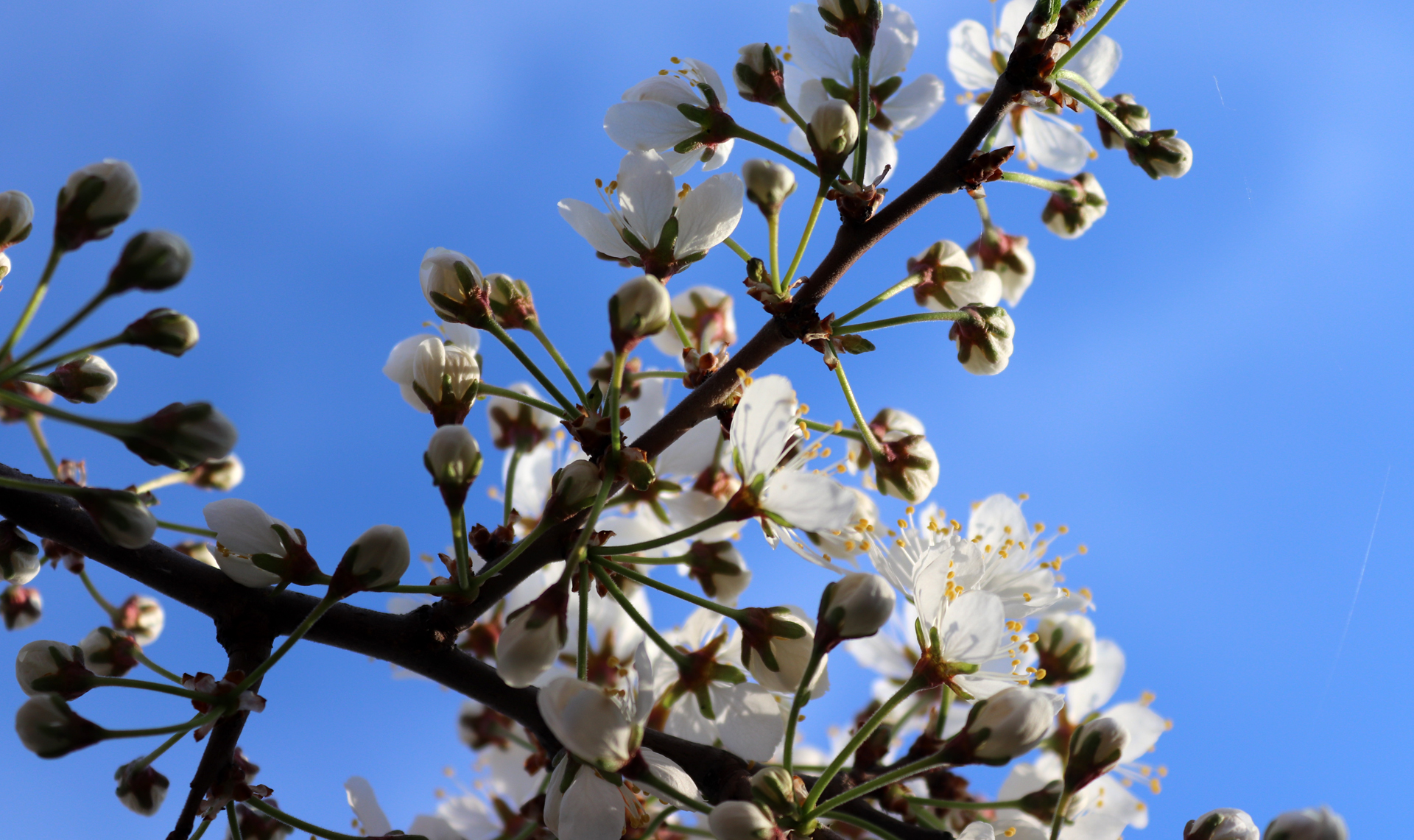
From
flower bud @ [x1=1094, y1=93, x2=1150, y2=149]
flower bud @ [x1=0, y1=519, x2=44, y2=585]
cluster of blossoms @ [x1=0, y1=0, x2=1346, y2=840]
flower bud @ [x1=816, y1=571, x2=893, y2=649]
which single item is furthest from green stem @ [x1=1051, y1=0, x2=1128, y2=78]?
flower bud @ [x1=0, y1=519, x2=44, y2=585]

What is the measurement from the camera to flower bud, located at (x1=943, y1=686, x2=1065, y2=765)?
135 cm

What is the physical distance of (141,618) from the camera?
2.35 m

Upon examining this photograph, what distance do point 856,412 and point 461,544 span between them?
0.70 m

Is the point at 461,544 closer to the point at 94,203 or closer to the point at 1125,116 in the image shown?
the point at 94,203

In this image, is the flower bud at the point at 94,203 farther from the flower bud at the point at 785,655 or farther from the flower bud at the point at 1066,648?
the flower bud at the point at 1066,648

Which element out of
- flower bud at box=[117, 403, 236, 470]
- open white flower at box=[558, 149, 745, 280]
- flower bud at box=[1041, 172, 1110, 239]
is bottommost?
flower bud at box=[117, 403, 236, 470]

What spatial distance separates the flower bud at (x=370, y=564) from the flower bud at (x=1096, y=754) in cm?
113

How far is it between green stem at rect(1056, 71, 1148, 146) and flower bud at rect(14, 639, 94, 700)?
186 centimetres

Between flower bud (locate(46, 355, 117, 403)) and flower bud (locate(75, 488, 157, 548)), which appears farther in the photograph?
flower bud (locate(46, 355, 117, 403))

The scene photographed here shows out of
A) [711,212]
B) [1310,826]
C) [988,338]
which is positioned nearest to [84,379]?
[711,212]

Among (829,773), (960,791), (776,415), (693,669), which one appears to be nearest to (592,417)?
(776,415)

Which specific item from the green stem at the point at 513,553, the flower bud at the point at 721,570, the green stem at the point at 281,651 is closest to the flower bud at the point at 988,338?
the flower bud at the point at 721,570

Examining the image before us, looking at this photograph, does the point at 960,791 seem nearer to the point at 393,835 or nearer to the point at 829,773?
the point at 829,773

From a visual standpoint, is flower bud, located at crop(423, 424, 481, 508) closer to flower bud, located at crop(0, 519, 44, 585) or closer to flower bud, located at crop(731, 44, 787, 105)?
flower bud, located at crop(0, 519, 44, 585)
